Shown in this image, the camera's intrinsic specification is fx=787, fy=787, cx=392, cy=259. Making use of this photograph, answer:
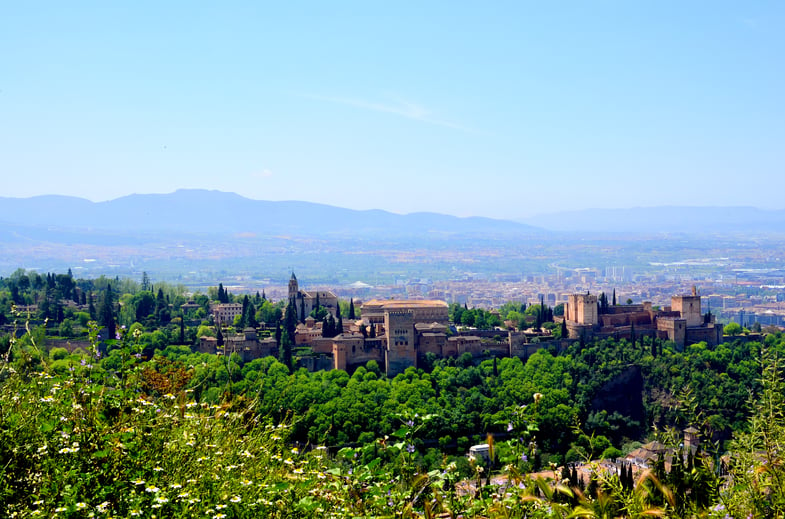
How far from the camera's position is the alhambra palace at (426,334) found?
1048 inches

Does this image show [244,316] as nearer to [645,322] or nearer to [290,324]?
[290,324]

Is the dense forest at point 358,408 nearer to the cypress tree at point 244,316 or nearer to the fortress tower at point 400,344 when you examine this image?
the cypress tree at point 244,316

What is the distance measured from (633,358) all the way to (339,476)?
26799 millimetres

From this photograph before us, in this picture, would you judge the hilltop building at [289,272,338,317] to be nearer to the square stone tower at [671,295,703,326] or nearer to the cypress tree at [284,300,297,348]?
the cypress tree at [284,300,297,348]

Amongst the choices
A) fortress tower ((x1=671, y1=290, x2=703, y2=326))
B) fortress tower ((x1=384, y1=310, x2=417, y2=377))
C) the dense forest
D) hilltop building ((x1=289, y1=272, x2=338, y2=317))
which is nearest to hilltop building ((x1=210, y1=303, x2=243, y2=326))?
the dense forest

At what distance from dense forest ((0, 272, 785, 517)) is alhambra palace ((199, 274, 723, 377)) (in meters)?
0.70

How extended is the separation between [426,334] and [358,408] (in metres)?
6.90

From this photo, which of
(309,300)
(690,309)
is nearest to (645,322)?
(690,309)

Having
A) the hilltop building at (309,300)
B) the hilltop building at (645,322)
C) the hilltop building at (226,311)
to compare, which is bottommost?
the hilltop building at (645,322)

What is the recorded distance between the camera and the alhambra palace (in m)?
26.6

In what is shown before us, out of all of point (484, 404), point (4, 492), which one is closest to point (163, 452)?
point (4, 492)

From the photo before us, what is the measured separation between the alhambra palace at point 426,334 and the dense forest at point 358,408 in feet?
2.28

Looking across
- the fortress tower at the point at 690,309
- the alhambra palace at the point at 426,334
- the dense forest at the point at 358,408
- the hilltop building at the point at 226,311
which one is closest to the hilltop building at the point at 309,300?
the alhambra palace at the point at 426,334

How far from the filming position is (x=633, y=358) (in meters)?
28.6
